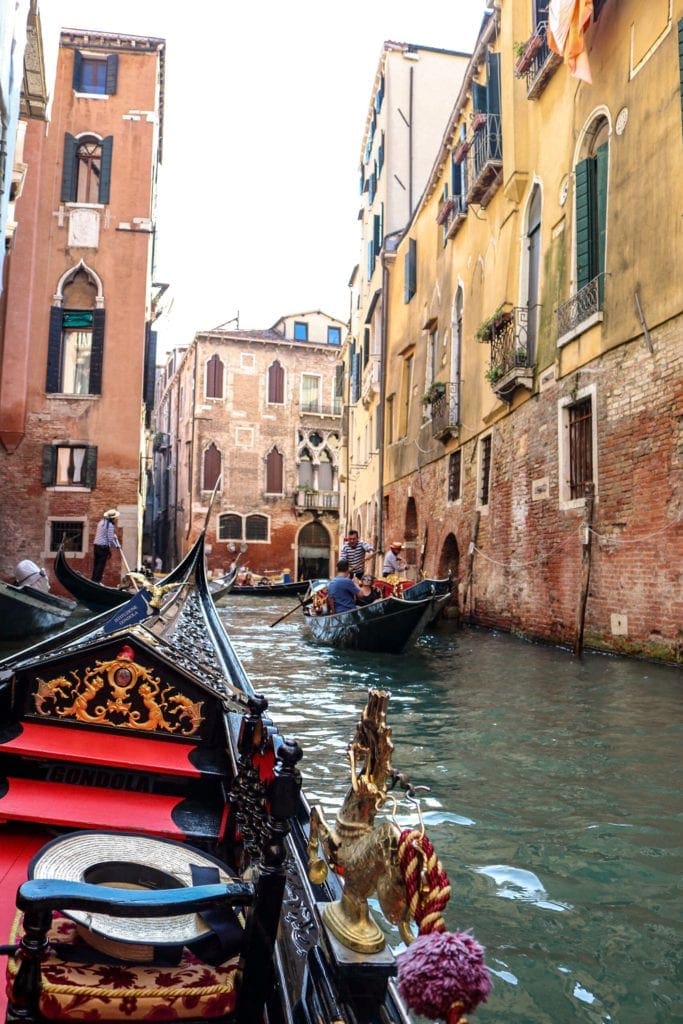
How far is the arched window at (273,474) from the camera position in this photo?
2367cm

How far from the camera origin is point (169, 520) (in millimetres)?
27062

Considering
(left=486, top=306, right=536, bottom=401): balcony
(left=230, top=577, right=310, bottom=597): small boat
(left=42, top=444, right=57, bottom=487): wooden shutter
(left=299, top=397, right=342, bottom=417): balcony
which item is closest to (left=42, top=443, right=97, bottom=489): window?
(left=42, top=444, right=57, bottom=487): wooden shutter

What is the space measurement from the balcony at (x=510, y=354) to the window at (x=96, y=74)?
9471 millimetres

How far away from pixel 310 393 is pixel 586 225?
17.7 meters

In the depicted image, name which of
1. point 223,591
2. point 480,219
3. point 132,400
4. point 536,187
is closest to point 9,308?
point 132,400

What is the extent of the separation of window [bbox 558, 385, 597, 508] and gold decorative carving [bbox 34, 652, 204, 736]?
211 inches

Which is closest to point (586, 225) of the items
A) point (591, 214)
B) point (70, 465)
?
point (591, 214)

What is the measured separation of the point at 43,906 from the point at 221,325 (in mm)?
26234

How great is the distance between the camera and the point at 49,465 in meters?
13.2

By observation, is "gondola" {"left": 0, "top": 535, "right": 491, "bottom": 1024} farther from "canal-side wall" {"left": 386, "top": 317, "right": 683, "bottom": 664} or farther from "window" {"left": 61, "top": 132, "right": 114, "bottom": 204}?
"window" {"left": 61, "top": 132, "right": 114, "bottom": 204}

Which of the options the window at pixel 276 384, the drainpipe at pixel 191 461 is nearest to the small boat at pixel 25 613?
the drainpipe at pixel 191 461

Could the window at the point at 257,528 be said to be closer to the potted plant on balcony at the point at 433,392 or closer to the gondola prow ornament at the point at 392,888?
the potted plant on balcony at the point at 433,392

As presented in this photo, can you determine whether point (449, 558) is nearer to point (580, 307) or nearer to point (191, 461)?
point (580, 307)

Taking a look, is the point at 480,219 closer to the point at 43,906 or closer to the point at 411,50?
the point at 411,50
